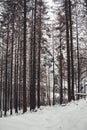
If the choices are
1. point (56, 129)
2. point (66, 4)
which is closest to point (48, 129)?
point (56, 129)

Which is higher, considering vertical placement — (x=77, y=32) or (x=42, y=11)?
(x=42, y=11)

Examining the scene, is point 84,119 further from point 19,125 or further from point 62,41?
point 62,41

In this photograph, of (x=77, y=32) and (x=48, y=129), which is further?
(x=77, y=32)

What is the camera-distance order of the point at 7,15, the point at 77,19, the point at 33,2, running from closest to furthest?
the point at 33,2 < the point at 7,15 < the point at 77,19

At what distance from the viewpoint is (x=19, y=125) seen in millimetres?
10094

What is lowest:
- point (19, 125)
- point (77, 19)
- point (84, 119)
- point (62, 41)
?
point (19, 125)

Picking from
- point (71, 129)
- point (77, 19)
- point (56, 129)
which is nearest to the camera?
point (71, 129)

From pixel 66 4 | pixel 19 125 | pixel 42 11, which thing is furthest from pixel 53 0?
pixel 19 125

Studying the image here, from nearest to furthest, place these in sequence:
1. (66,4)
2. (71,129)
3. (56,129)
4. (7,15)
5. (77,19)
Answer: (71,129) < (56,129) < (66,4) < (7,15) < (77,19)

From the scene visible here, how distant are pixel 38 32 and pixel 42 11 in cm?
260

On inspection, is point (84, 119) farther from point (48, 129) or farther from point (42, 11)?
point (42, 11)

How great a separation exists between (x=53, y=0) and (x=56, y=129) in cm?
1545

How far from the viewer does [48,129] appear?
929 cm

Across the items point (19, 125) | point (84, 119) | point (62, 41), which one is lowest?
point (19, 125)
